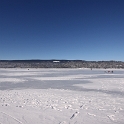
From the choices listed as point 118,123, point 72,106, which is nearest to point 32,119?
point 72,106

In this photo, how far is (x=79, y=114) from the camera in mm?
6875

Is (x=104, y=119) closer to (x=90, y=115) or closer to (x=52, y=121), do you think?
(x=90, y=115)

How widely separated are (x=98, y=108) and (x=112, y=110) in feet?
2.07

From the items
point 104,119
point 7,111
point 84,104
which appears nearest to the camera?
point 104,119

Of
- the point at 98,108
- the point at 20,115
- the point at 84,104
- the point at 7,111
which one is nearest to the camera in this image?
the point at 20,115

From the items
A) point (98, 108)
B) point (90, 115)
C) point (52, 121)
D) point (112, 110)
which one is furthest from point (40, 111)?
A: point (112, 110)

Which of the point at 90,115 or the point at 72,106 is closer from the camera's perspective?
the point at 90,115

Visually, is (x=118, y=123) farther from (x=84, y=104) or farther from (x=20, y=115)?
(x=20, y=115)

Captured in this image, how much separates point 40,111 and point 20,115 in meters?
0.91

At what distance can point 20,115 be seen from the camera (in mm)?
6723

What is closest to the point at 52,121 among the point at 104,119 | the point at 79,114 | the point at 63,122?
the point at 63,122

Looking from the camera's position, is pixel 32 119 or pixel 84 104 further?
pixel 84 104

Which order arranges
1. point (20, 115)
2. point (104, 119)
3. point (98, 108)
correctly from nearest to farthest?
point (104, 119) → point (20, 115) → point (98, 108)

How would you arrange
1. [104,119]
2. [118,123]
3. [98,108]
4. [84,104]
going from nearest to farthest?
[118,123]
[104,119]
[98,108]
[84,104]
